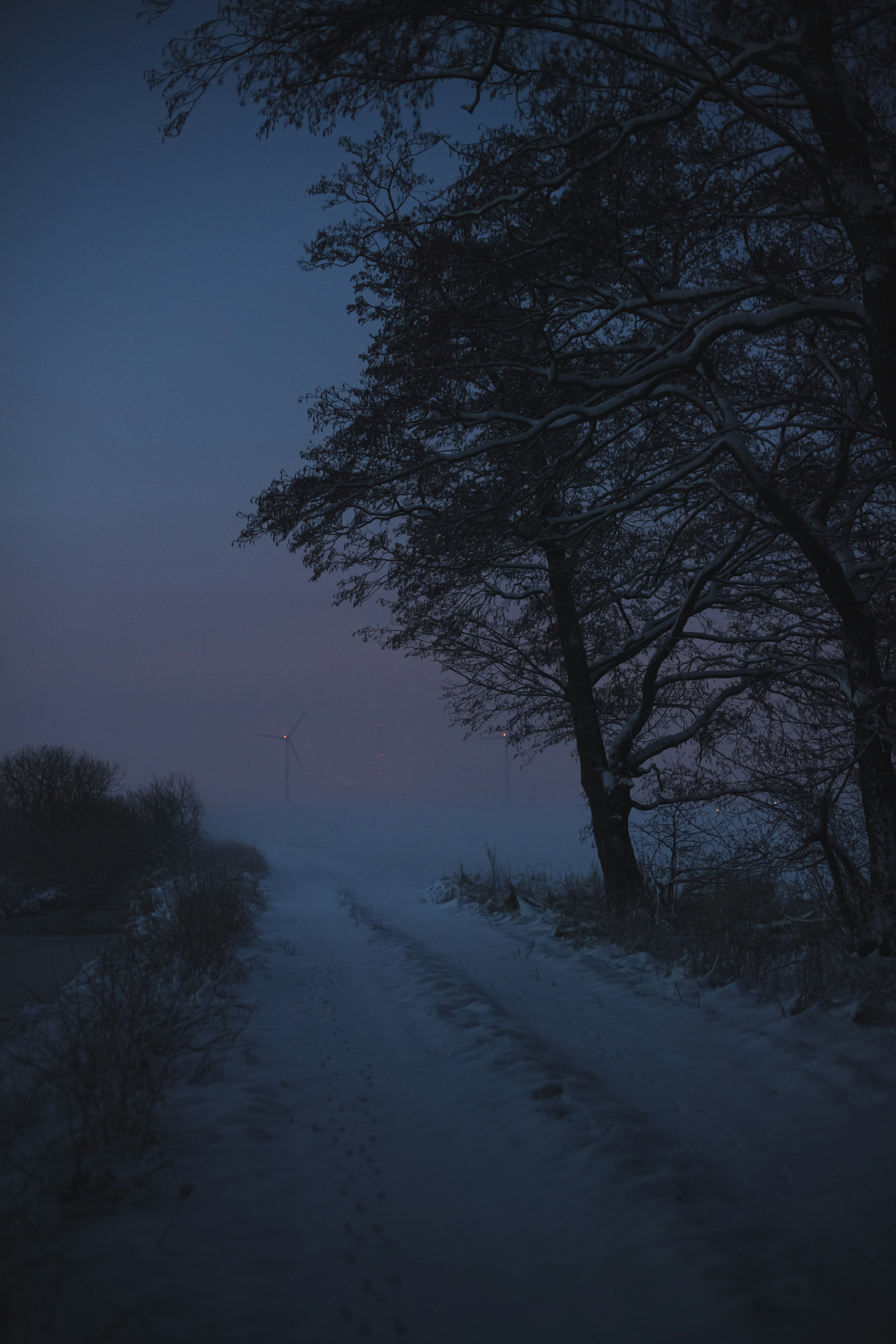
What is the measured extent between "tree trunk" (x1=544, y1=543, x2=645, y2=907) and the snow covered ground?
3774 millimetres

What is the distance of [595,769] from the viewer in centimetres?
1051

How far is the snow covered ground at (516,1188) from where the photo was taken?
7.42 ft

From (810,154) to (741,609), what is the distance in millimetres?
4925

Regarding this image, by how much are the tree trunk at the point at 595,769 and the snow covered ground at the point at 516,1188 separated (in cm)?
377

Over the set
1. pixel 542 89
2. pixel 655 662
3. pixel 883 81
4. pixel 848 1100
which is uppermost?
pixel 542 89

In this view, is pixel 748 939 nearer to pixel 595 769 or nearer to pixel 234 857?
pixel 595 769

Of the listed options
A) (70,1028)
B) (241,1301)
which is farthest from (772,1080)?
(70,1028)

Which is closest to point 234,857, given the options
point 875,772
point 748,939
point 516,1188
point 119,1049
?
point 748,939

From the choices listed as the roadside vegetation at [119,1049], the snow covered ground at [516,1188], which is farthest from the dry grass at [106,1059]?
the snow covered ground at [516,1188]

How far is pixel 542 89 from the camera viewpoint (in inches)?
224

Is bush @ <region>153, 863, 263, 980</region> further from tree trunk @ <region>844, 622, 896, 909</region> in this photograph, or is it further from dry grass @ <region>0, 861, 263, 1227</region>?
tree trunk @ <region>844, 622, 896, 909</region>

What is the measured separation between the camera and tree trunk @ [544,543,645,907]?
979 cm

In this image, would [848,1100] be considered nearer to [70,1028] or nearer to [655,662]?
[70,1028]

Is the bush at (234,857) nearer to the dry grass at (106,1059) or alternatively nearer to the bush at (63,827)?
the bush at (63,827)
